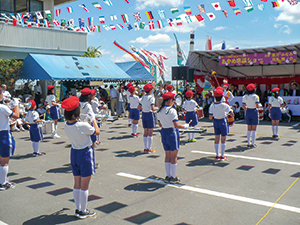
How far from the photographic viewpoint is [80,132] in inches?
169

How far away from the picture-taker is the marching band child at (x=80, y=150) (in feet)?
14.1

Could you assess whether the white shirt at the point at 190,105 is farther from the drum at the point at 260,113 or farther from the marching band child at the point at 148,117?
the drum at the point at 260,113

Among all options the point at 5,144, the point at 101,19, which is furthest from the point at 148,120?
the point at 101,19

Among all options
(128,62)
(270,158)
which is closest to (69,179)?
(270,158)

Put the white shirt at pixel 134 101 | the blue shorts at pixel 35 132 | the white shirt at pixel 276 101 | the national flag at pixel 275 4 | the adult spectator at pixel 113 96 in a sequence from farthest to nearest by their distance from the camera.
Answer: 1. the adult spectator at pixel 113 96
2. the national flag at pixel 275 4
3. the white shirt at pixel 134 101
4. the white shirt at pixel 276 101
5. the blue shorts at pixel 35 132

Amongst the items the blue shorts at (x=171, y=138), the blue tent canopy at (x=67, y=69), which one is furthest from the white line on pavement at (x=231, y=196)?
the blue tent canopy at (x=67, y=69)

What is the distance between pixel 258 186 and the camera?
5727 millimetres

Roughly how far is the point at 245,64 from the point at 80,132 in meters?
16.3

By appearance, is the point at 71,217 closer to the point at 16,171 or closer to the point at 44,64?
the point at 16,171

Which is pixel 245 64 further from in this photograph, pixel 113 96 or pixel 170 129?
pixel 170 129

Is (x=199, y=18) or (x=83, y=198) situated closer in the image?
A: (x=83, y=198)

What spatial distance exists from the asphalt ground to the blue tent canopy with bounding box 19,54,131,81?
25.5 feet

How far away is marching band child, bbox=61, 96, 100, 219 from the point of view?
14.1ft

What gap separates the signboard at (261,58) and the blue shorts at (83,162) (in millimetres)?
15698
